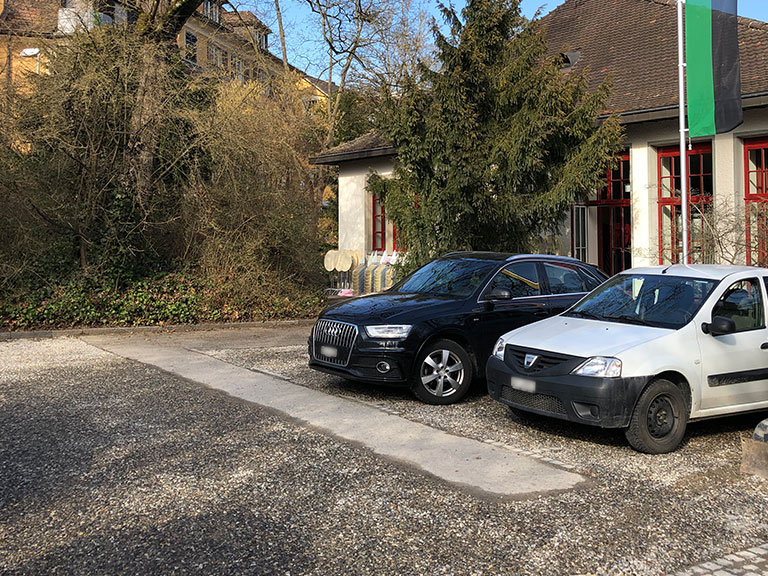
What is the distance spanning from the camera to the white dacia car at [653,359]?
20.4 ft

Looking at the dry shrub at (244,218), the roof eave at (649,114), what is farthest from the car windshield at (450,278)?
the dry shrub at (244,218)

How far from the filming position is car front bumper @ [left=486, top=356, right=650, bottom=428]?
6152mm

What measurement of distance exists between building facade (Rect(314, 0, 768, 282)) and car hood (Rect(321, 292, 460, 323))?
580 centimetres

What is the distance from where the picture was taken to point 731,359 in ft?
22.0

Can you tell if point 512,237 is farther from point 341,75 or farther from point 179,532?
point 341,75

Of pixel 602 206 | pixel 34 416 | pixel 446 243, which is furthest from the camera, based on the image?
pixel 602 206

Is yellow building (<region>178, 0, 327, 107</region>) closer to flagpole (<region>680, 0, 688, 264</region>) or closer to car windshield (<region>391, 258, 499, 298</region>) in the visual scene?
flagpole (<region>680, 0, 688, 264</region>)

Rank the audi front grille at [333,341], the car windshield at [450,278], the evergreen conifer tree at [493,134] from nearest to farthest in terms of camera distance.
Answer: the audi front grille at [333,341] < the car windshield at [450,278] < the evergreen conifer tree at [493,134]

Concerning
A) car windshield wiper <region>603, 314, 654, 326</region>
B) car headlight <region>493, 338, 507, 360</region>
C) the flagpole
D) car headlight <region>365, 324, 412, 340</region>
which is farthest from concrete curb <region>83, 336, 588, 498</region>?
the flagpole

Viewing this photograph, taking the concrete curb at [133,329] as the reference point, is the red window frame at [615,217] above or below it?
above

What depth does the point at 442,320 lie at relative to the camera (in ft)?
27.1

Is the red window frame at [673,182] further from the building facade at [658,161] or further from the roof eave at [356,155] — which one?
the roof eave at [356,155]

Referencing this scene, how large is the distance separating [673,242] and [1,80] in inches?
555

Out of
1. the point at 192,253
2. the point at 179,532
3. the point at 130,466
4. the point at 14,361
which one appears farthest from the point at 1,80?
the point at 179,532
